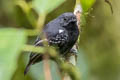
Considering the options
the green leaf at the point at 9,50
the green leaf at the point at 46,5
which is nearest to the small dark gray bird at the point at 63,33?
the green leaf at the point at 46,5

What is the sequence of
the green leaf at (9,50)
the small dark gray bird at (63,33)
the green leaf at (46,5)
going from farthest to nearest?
the small dark gray bird at (63,33), the green leaf at (46,5), the green leaf at (9,50)

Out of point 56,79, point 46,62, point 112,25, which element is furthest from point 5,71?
point 112,25

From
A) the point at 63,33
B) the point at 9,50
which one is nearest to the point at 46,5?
the point at 9,50

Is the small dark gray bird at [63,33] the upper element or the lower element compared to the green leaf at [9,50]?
lower

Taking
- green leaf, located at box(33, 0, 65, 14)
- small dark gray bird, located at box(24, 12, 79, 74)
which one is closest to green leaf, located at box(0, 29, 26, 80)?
green leaf, located at box(33, 0, 65, 14)

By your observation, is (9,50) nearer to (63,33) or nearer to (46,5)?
(46,5)

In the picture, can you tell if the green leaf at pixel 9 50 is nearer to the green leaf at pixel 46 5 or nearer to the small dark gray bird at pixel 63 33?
the green leaf at pixel 46 5

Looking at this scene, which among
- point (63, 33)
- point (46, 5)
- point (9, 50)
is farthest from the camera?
point (63, 33)
